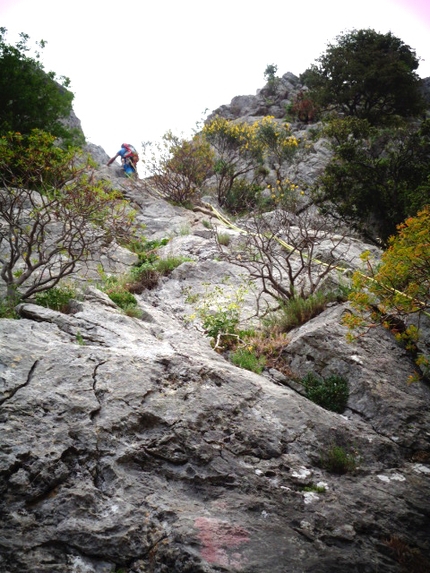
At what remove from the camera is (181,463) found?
376 cm

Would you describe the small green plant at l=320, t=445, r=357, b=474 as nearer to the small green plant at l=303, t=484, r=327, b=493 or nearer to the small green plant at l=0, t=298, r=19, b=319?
the small green plant at l=303, t=484, r=327, b=493

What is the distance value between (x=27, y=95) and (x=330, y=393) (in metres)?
14.0

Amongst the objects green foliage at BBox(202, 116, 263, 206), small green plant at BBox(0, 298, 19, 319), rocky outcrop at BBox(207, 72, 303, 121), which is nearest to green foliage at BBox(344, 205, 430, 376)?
small green plant at BBox(0, 298, 19, 319)

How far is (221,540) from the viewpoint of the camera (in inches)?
117

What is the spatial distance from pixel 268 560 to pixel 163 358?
2.70 metres

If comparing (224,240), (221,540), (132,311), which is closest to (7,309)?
(132,311)

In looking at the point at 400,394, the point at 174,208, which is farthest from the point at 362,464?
the point at 174,208

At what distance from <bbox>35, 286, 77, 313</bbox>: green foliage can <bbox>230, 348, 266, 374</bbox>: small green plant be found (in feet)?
9.68

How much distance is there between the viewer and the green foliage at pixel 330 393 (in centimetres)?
537

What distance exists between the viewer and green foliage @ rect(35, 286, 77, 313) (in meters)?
6.35

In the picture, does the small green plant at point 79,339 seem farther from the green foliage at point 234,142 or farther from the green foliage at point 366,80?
the green foliage at point 366,80

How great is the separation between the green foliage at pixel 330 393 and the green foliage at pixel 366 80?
20.2m

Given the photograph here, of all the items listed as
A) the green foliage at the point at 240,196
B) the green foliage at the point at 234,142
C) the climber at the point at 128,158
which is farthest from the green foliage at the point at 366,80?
the climber at the point at 128,158

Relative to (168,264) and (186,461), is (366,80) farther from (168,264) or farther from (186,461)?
(186,461)
